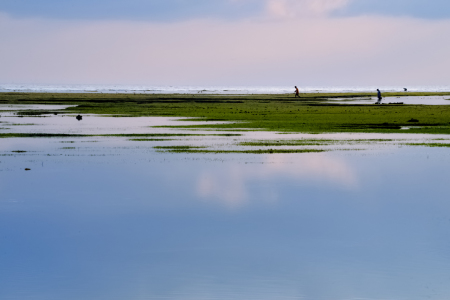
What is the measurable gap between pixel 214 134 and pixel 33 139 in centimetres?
1045

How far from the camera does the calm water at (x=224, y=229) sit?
11.3 m

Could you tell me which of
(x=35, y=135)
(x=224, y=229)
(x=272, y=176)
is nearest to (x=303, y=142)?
(x=272, y=176)

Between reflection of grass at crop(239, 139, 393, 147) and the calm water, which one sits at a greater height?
reflection of grass at crop(239, 139, 393, 147)

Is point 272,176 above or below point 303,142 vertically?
below

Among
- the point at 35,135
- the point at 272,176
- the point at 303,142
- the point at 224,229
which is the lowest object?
the point at 224,229

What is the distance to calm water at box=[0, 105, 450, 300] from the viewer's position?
11273 millimetres

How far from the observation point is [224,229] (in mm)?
14891

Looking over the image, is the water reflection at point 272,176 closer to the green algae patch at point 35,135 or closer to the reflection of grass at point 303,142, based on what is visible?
the reflection of grass at point 303,142

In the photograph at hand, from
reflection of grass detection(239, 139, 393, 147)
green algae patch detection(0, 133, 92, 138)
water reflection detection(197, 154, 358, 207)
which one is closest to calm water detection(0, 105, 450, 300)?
water reflection detection(197, 154, 358, 207)

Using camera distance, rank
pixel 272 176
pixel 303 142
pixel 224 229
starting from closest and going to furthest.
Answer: pixel 224 229 → pixel 272 176 → pixel 303 142

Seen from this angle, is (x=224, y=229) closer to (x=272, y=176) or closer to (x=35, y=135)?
(x=272, y=176)

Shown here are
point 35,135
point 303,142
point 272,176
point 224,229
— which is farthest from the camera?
point 35,135

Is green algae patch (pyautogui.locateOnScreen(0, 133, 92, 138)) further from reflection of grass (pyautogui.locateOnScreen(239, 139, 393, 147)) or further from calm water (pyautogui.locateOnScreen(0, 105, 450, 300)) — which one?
reflection of grass (pyautogui.locateOnScreen(239, 139, 393, 147))

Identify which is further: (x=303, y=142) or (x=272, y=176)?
(x=303, y=142)
